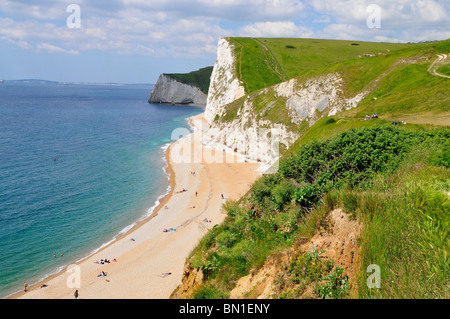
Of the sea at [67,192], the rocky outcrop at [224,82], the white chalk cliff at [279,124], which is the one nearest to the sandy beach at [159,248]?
the sea at [67,192]

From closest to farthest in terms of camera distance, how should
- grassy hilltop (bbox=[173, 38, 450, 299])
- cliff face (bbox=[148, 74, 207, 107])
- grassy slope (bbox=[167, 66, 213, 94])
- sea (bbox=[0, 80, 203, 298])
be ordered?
1. grassy hilltop (bbox=[173, 38, 450, 299])
2. sea (bbox=[0, 80, 203, 298])
3. cliff face (bbox=[148, 74, 207, 107])
4. grassy slope (bbox=[167, 66, 213, 94])

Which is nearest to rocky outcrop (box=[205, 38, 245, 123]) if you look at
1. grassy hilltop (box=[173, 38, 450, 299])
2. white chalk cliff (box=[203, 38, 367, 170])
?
white chalk cliff (box=[203, 38, 367, 170])

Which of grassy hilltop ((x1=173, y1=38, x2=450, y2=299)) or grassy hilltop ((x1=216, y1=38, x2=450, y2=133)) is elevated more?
grassy hilltop ((x1=216, y1=38, x2=450, y2=133))

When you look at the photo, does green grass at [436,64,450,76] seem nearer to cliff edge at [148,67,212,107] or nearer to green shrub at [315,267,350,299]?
green shrub at [315,267,350,299]

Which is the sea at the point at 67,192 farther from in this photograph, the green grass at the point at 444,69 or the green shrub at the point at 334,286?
the green grass at the point at 444,69
